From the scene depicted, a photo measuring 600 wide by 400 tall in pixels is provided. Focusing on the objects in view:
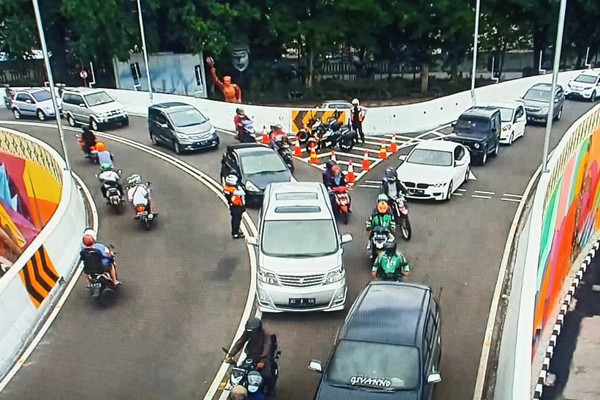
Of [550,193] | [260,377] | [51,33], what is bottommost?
[260,377]

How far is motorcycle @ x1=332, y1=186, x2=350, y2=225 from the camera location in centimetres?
1783

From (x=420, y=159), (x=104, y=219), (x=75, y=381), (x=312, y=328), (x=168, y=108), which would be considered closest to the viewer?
(x=75, y=381)

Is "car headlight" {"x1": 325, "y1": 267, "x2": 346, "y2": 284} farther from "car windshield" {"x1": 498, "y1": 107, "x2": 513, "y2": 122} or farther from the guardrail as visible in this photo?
"car windshield" {"x1": 498, "y1": 107, "x2": 513, "y2": 122}

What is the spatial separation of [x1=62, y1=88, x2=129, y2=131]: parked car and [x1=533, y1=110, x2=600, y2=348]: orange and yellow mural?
1963cm

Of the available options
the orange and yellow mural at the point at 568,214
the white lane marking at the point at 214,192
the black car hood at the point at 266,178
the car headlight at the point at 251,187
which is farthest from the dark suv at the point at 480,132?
the white lane marking at the point at 214,192

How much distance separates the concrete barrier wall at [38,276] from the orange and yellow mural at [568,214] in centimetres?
980

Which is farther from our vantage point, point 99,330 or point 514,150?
point 514,150

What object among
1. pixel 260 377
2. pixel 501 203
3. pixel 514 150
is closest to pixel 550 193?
pixel 501 203

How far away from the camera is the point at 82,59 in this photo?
4062cm

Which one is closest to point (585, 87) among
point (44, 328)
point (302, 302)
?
point (302, 302)

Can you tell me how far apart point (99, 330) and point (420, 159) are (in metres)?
11.4

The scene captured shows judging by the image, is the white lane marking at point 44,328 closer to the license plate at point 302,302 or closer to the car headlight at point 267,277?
the car headlight at point 267,277

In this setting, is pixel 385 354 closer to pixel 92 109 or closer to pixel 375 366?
pixel 375 366

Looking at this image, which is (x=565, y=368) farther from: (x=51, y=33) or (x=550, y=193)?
(x=51, y=33)
